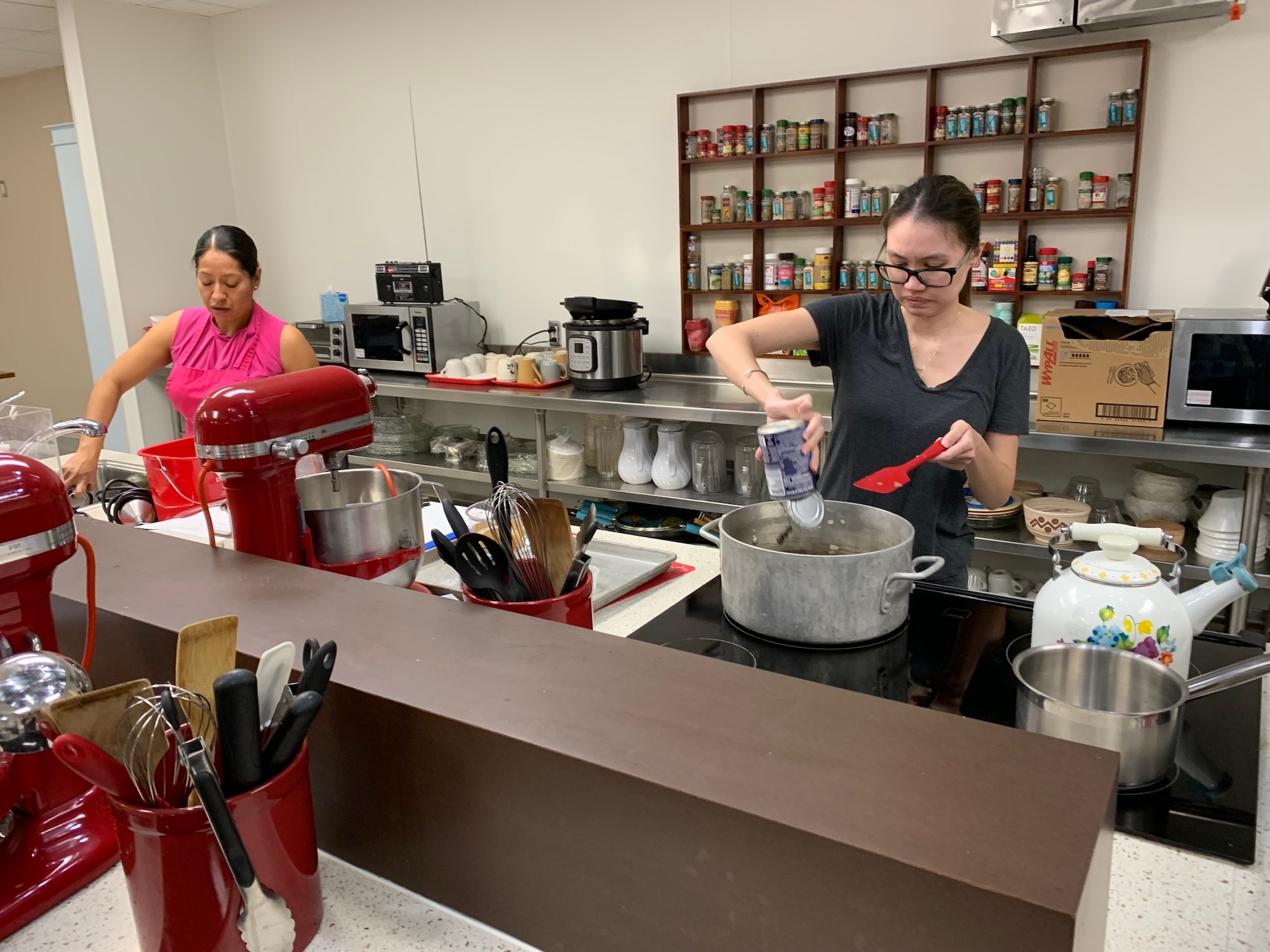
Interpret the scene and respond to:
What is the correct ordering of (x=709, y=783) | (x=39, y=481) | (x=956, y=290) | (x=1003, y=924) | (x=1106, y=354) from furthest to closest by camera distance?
(x=1106, y=354)
(x=956, y=290)
(x=39, y=481)
(x=709, y=783)
(x=1003, y=924)

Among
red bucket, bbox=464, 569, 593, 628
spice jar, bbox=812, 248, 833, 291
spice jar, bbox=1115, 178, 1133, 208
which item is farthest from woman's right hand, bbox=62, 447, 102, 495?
spice jar, bbox=1115, 178, 1133, 208

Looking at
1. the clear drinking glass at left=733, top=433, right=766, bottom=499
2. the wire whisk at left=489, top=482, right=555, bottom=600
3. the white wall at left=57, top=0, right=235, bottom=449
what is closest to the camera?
the wire whisk at left=489, top=482, right=555, bottom=600

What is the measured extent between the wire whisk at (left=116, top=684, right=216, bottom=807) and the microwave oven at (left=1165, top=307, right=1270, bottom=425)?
2729mm

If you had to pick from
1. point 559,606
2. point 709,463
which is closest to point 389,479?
point 559,606

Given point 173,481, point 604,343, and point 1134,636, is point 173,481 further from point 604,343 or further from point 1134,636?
point 604,343

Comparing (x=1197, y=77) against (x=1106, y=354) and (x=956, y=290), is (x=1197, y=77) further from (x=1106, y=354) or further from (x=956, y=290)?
(x=956, y=290)

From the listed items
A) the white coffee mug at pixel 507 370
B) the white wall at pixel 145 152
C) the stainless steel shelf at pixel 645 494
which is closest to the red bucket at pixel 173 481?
the stainless steel shelf at pixel 645 494

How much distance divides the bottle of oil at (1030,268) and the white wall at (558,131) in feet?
1.07

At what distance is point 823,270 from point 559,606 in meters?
2.75

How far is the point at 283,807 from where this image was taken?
2.41ft

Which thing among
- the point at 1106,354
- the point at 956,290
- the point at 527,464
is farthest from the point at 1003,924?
the point at 527,464

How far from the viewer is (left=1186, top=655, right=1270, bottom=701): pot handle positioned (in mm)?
868

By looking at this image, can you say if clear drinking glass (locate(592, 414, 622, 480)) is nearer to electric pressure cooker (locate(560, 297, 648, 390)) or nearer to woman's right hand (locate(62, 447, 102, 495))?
electric pressure cooker (locate(560, 297, 648, 390))

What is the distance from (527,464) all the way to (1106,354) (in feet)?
7.54
